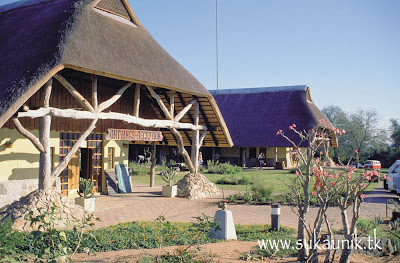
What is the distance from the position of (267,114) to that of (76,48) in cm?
2277

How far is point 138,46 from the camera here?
13.7m

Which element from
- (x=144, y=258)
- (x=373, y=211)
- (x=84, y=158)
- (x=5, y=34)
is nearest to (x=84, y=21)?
(x=5, y=34)

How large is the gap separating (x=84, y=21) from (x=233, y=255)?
27.2ft

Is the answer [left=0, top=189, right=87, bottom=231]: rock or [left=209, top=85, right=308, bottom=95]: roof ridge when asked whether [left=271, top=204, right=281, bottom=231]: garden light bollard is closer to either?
[left=0, top=189, right=87, bottom=231]: rock

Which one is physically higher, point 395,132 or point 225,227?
point 395,132

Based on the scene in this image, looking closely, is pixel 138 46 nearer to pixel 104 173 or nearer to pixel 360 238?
pixel 104 173

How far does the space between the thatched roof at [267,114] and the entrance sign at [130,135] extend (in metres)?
15.4

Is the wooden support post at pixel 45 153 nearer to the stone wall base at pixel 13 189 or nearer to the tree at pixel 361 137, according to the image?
the stone wall base at pixel 13 189

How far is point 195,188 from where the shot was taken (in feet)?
50.7

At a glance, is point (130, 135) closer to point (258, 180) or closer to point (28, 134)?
point (258, 180)

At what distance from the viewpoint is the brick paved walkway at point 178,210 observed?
434 inches

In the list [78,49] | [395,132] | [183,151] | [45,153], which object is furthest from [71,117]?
[395,132]

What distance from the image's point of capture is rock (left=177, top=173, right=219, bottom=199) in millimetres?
15273

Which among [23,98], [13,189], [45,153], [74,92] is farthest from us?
[13,189]
